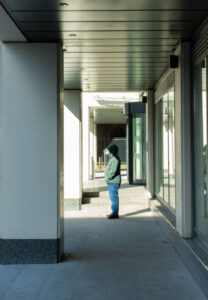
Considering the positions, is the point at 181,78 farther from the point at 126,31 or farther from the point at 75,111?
the point at 75,111

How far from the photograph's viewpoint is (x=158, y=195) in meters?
11.6

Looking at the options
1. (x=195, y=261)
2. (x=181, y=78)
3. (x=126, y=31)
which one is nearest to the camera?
(x=195, y=261)

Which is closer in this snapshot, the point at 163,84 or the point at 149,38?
the point at 149,38

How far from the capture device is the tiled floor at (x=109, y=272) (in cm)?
483

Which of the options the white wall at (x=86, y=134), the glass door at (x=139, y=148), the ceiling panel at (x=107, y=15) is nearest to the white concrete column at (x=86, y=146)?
the white wall at (x=86, y=134)

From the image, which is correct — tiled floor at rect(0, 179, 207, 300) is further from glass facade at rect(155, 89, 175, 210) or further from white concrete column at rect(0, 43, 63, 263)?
glass facade at rect(155, 89, 175, 210)

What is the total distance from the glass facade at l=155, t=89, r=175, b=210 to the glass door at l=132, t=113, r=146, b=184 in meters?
5.48

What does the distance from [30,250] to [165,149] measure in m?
5.03

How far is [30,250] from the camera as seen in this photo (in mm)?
6117

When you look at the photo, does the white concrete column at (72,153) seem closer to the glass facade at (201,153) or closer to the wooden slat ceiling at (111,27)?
the wooden slat ceiling at (111,27)

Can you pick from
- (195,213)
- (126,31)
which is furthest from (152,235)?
(126,31)

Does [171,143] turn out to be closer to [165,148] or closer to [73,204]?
[165,148]

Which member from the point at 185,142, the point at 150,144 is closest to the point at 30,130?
the point at 185,142

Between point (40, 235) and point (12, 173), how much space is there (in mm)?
967
